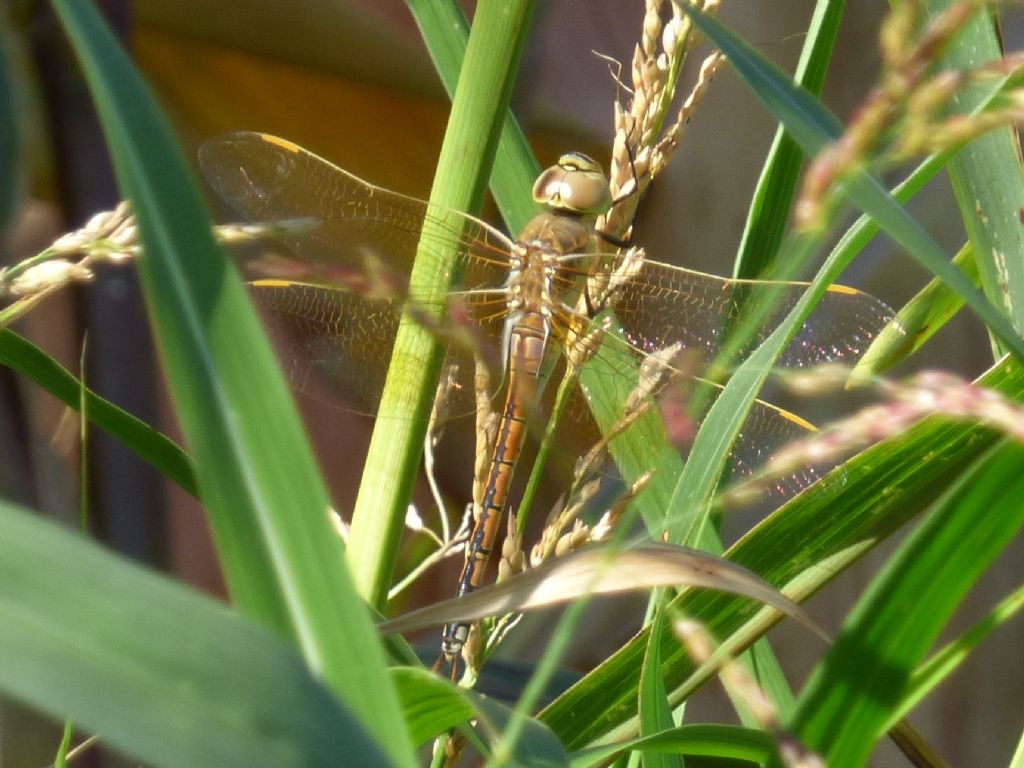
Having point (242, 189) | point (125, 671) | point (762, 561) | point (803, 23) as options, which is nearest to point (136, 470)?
point (242, 189)

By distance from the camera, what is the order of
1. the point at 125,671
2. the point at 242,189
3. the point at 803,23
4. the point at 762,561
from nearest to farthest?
the point at 125,671 < the point at 762,561 < the point at 242,189 < the point at 803,23

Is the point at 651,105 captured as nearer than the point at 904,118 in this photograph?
No

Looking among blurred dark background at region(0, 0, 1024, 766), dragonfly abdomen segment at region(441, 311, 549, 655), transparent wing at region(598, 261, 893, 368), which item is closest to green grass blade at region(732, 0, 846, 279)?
transparent wing at region(598, 261, 893, 368)

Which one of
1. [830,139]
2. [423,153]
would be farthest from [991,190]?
[423,153]

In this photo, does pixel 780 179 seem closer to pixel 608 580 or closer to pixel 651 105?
pixel 651 105

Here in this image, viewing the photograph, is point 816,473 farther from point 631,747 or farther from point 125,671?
point 125,671

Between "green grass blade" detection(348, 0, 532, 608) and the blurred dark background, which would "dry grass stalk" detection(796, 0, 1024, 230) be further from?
the blurred dark background

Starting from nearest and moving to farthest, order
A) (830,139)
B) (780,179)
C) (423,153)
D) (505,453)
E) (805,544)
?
(830,139) < (805,544) < (780,179) < (505,453) < (423,153)
